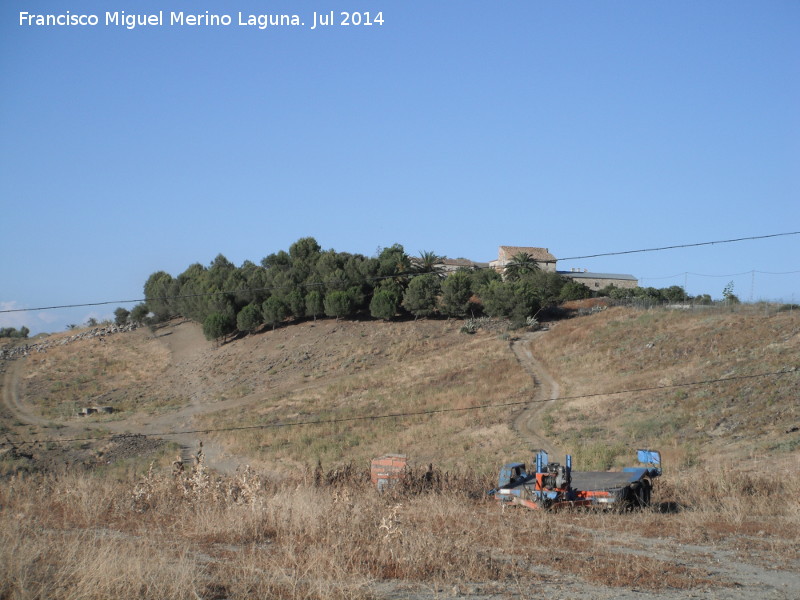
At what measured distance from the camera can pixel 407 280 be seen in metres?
74.8

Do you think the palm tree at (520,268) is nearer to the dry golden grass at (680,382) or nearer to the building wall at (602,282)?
the building wall at (602,282)

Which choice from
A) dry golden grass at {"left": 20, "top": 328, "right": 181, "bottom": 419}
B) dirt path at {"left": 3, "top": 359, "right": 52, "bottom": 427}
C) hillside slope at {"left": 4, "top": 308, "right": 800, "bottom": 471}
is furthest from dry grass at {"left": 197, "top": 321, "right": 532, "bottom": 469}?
dirt path at {"left": 3, "top": 359, "right": 52, "bottom": 427}

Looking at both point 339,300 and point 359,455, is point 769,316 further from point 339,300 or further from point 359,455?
point 339,300

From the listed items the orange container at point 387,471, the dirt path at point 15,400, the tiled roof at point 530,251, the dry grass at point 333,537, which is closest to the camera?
the dry grass at point 333,537

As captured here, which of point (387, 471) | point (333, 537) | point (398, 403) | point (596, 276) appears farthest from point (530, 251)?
point (333, 537)

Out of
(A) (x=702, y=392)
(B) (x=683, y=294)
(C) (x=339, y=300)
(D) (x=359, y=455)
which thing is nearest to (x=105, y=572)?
(D) (x=359, y=455)

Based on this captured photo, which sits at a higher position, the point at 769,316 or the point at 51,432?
the point at 769,316

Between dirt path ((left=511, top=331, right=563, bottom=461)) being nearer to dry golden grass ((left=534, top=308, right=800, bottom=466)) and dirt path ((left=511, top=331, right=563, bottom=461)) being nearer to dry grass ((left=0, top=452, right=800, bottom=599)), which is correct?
dry golden grass ((left=534, top=308, right=800, bottom=466))

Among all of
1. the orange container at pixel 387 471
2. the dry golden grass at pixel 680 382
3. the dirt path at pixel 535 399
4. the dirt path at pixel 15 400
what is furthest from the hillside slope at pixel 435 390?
the orange container at pixel 387 471

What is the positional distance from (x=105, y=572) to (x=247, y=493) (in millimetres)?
5156

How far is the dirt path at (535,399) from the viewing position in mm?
30078

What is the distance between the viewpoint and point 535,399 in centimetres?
4069

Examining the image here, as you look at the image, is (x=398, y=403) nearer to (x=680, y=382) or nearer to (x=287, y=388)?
(x=287, y=388)

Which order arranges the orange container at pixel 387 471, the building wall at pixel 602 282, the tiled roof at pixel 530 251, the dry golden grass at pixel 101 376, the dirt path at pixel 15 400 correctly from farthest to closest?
the building wall at pixel 602 282, the tiled roof at pixel 530 251, the dry golden grass at pixel 101 376, the dirt path at pixel 15 400, the orange container at pixel 387 471
